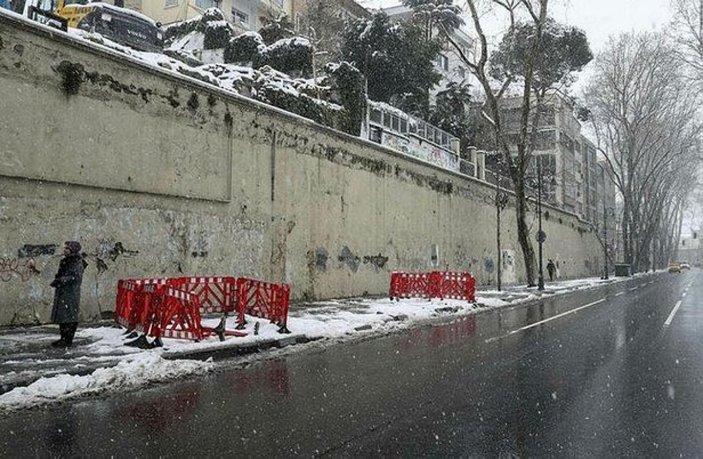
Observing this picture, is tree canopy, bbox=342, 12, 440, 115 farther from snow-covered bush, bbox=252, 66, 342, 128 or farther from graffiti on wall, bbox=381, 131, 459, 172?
snow-covered bush, bbox=252, 66, 342, 128

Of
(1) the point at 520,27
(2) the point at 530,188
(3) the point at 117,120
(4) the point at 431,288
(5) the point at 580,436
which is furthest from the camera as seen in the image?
(2) the point at 530,188

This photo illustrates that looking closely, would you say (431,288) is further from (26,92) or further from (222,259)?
(26,92)

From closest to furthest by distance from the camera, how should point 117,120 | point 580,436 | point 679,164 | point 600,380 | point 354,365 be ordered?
point 580,436
point 600,380
point 354,365
point 117,120
point 679,164

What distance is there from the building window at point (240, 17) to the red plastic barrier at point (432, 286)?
25287 millimetres

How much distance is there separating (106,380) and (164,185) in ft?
25.8

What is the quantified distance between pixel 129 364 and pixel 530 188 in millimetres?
41803

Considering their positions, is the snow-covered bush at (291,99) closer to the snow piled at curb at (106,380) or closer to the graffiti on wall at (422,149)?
the graffiti on wall at (422,149)

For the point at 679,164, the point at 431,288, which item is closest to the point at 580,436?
the point at 431,288

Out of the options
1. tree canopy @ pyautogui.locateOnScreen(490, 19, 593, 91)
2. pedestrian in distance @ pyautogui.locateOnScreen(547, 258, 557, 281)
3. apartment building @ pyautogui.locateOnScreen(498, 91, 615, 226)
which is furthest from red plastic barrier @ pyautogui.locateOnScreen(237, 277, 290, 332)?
apartment building @ pyautogui.locateOnScreen(498, 91, 615, 226)

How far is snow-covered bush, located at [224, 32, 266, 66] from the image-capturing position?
93.3ft

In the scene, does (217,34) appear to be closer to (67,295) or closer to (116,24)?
(116,24)

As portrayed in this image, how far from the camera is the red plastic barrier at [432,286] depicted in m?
20.0

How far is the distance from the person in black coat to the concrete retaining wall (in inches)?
108

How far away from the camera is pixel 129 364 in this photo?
7.49 metres
